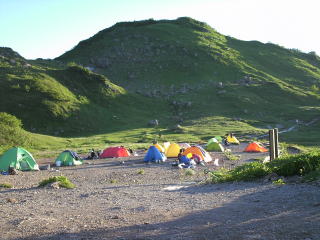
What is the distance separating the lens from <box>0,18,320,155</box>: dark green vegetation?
6588cm

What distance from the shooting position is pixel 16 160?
28.2 meters

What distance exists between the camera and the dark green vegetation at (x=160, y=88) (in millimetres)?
65875

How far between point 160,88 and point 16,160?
7144cm

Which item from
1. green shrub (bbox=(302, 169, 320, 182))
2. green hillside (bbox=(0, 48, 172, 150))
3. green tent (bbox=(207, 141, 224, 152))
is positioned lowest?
green tent (bbox=(207, 141, 224, 152))

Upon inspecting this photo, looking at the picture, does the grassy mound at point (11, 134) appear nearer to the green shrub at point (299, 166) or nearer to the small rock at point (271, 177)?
the small rock at point (271, 177)

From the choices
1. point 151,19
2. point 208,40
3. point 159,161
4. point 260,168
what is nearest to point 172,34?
point 208,40

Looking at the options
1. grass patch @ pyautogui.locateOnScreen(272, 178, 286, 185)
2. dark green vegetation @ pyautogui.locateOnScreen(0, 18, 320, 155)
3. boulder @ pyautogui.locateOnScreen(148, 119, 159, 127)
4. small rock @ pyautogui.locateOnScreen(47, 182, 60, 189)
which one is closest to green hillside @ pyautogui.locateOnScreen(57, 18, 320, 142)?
dark green vegetation @ pyautogui.locateOnScreen(0, 18, 320, 155)

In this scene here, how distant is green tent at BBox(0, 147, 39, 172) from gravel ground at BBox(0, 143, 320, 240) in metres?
10.5

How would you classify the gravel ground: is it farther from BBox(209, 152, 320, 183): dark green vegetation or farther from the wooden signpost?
the wooden signpost

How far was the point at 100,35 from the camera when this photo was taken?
133m

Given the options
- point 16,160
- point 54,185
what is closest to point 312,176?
point 54,185

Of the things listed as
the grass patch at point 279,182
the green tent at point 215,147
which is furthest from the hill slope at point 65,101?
the grass patch at point 279,182

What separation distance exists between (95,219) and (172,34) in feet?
397

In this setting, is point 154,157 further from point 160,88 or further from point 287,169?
point 160,88
